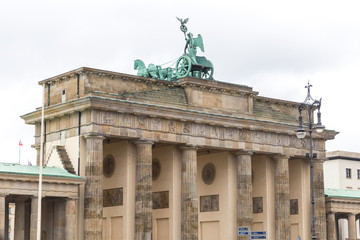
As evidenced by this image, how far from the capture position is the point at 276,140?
198ft

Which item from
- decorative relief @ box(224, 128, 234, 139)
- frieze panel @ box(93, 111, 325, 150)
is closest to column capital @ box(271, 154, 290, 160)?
frieze panel @ box(93, 111, 325, 150)

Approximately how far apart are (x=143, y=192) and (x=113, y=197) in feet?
10.3

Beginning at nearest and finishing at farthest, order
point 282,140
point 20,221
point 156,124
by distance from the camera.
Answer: point 20,221
point 156,124
point 282,140

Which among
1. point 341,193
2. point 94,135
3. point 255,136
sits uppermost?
point 255,136

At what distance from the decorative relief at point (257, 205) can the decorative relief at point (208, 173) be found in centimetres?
490

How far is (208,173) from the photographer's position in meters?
60.8

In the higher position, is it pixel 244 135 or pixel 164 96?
pixel 164 96

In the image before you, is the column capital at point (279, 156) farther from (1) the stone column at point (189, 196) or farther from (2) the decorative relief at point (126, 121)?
(2) the decorative relief at point (126, 121)

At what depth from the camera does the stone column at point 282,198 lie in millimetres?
60000

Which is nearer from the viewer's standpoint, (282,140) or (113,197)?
(113,197)

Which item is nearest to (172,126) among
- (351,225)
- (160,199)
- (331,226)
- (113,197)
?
(160,199)

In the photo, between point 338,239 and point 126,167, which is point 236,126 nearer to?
point 126,167

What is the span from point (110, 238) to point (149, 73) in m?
14.6

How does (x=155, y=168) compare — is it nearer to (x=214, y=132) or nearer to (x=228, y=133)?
(x=214, y=132)
